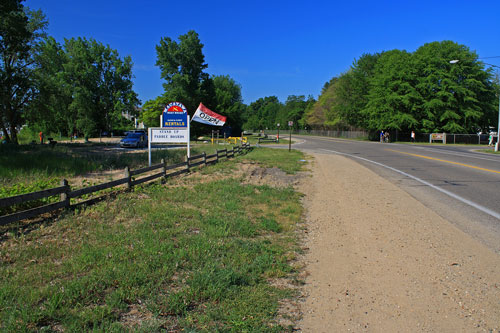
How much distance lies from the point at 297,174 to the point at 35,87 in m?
26.0

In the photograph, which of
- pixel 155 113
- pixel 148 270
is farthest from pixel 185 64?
pixel 148 270

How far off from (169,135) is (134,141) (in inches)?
750

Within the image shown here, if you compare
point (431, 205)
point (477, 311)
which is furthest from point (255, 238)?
point (431, 205)

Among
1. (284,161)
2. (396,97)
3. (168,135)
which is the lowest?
(284,161)

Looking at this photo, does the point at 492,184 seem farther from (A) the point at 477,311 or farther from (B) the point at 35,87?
(B) the point at 35,87

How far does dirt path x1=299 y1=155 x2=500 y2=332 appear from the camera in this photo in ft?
11.4

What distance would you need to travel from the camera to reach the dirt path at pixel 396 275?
11.4 feet

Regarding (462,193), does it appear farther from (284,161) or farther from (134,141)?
(134,141)

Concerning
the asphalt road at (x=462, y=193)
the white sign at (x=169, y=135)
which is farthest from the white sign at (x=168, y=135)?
the asphalt road at (x=462, y=193)

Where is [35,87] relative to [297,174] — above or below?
above

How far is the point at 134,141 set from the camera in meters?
33.4

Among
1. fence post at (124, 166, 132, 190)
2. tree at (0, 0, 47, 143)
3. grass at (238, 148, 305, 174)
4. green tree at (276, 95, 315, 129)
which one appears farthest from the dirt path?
green tree at (276, 95, 315, 129)

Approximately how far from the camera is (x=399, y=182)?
1253 centimetres

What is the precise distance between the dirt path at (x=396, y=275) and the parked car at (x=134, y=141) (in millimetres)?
28432
